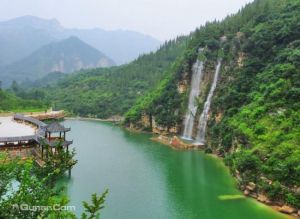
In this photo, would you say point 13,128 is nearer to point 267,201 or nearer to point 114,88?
point 267,201

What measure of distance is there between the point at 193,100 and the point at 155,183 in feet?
69.3

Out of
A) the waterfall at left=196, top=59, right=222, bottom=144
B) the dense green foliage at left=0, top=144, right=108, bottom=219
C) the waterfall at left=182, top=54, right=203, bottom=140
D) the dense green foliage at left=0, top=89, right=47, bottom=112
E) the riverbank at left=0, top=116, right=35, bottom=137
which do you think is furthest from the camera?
the dense green foliage at left=0, top=89, right=47, bottom=112

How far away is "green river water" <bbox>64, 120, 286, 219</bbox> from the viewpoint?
2202cm

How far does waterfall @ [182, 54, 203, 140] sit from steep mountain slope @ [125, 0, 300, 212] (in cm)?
66

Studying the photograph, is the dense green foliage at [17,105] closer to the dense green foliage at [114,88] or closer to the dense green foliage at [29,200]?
the dense green foliage at [114,88]

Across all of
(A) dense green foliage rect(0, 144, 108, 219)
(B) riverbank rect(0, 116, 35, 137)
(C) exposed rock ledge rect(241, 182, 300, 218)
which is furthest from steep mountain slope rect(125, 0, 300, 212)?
(A) dense green foliage rect(0, 144, 108, 219)

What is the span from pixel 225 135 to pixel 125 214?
16674mm

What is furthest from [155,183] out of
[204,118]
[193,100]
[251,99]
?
[193,100]

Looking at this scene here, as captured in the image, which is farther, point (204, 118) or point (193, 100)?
point (193, 100)

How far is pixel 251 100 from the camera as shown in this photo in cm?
3641

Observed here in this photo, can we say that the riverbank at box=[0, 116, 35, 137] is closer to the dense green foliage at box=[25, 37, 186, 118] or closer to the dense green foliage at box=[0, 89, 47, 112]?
the dense green foliage at box=[0, 89, 47, 112]

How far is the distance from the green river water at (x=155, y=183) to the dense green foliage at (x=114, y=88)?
1116 inches

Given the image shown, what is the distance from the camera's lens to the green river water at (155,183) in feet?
72.2

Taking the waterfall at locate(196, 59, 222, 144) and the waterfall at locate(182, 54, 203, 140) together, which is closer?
the waterfall at locate(196, 59, 222, 144)
